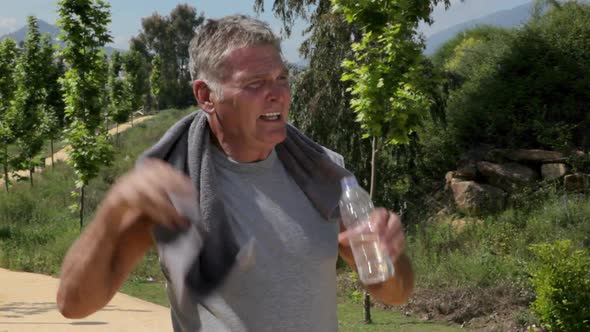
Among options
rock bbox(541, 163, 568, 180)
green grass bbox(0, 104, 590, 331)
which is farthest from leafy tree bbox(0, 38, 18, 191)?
rock bbox(541, 163, 568, 180)

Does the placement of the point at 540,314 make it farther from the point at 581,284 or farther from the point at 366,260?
the point at 366,260

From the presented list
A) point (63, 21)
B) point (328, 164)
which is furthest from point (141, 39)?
point (328, 164)

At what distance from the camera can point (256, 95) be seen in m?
2.12

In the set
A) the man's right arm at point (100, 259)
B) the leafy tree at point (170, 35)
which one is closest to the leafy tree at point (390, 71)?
the man's right arm at point (100, 259)

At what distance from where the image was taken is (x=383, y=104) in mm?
10148

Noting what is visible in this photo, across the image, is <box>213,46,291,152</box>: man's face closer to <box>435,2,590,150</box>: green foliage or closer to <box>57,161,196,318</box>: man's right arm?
<box>57,161,196,318</box>: man's right arm

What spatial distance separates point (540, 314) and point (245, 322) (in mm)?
6860

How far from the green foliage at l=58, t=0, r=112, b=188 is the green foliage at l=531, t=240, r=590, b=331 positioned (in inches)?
422

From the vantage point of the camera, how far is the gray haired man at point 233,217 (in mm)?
1889

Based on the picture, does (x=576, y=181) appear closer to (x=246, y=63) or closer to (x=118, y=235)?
(x=246, y=63)

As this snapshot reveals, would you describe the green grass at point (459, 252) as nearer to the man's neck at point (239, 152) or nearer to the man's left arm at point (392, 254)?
the man's left arm at point (392, 254)

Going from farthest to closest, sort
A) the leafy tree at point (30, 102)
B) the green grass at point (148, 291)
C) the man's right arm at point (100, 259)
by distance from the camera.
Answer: the leafy tree at point (30, 102) < the green grass at point (148, 291) < the man's right arm at point (100, 259)

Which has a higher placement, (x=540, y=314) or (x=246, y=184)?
(x=246, y=184)

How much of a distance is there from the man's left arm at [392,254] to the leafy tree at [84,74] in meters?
14.6
